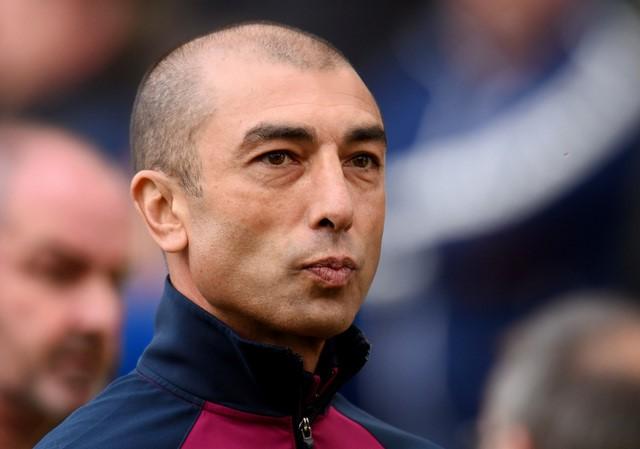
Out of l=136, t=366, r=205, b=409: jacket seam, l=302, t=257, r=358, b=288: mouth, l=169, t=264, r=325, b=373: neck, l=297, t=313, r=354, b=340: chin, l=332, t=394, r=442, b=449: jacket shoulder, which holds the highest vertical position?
l=302, t=257, r=358, b=288: mouth

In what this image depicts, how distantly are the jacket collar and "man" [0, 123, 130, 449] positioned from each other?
1.61 metres

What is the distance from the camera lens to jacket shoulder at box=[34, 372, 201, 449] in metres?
2.88

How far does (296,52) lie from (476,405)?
223cm

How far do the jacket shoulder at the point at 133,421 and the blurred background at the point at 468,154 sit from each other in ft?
6.49

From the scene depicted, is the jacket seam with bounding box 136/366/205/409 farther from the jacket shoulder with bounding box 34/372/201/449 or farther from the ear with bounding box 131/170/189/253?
the ear with bounding box 131/170/189/253

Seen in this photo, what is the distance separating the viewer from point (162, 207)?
3078 mm

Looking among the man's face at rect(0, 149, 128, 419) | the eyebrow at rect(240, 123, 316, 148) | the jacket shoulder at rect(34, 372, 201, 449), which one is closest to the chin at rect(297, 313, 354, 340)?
the jacket shoulder at rect(34, 372, 201, 449)

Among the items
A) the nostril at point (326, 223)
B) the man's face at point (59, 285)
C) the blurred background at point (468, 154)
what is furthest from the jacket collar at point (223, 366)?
the blurred background at point (468, 154)

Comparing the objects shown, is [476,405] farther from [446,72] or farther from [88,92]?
[88,92]

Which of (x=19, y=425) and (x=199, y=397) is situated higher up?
(x=199, y=397)

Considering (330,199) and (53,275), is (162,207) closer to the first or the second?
(330,199)

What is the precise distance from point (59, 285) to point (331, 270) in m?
1.94

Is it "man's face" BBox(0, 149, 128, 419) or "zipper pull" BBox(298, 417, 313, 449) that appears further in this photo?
"man's face" BBox(0, 149, 128, 419)

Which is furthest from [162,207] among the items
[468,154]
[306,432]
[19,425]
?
[468,154]
